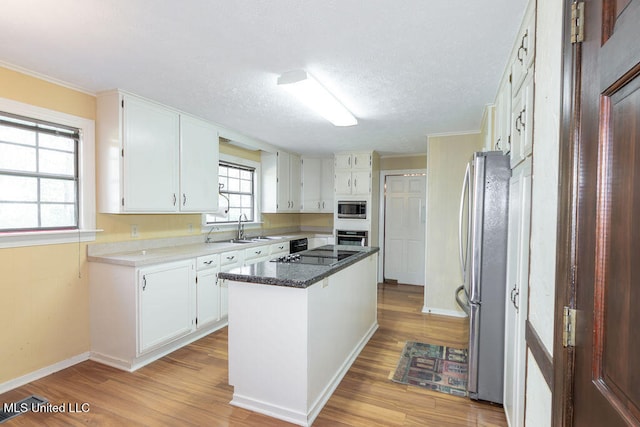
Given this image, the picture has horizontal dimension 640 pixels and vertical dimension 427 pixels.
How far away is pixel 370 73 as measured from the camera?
7.80 ft

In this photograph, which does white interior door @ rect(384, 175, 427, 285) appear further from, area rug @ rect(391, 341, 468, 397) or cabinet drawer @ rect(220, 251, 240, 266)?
cabinet drawer @ rect(220, 251, 240, 266)

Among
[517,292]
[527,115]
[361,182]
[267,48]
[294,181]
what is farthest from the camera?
[294,181]

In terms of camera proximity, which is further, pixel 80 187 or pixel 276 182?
pixel 276 182

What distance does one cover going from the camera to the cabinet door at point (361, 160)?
5.35 metres

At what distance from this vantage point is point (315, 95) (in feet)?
8.63

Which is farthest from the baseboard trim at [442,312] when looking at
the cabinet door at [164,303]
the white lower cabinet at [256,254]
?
the cabinet door at [164,303]

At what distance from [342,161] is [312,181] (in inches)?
28.9

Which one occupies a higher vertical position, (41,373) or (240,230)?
(240,230)

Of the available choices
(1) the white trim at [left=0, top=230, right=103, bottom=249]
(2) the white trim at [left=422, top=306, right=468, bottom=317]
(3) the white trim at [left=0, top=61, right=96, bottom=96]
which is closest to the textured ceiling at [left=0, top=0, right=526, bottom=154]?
(3) the white trim at [left=0, top=61, right=96, bottom=96]

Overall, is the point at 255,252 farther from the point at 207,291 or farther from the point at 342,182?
the point at 342,182

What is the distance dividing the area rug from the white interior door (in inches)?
103

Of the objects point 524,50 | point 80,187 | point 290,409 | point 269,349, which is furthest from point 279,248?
point 524,50

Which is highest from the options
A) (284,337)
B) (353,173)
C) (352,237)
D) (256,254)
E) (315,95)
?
(315,95)

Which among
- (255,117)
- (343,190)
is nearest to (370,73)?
(255,117)
